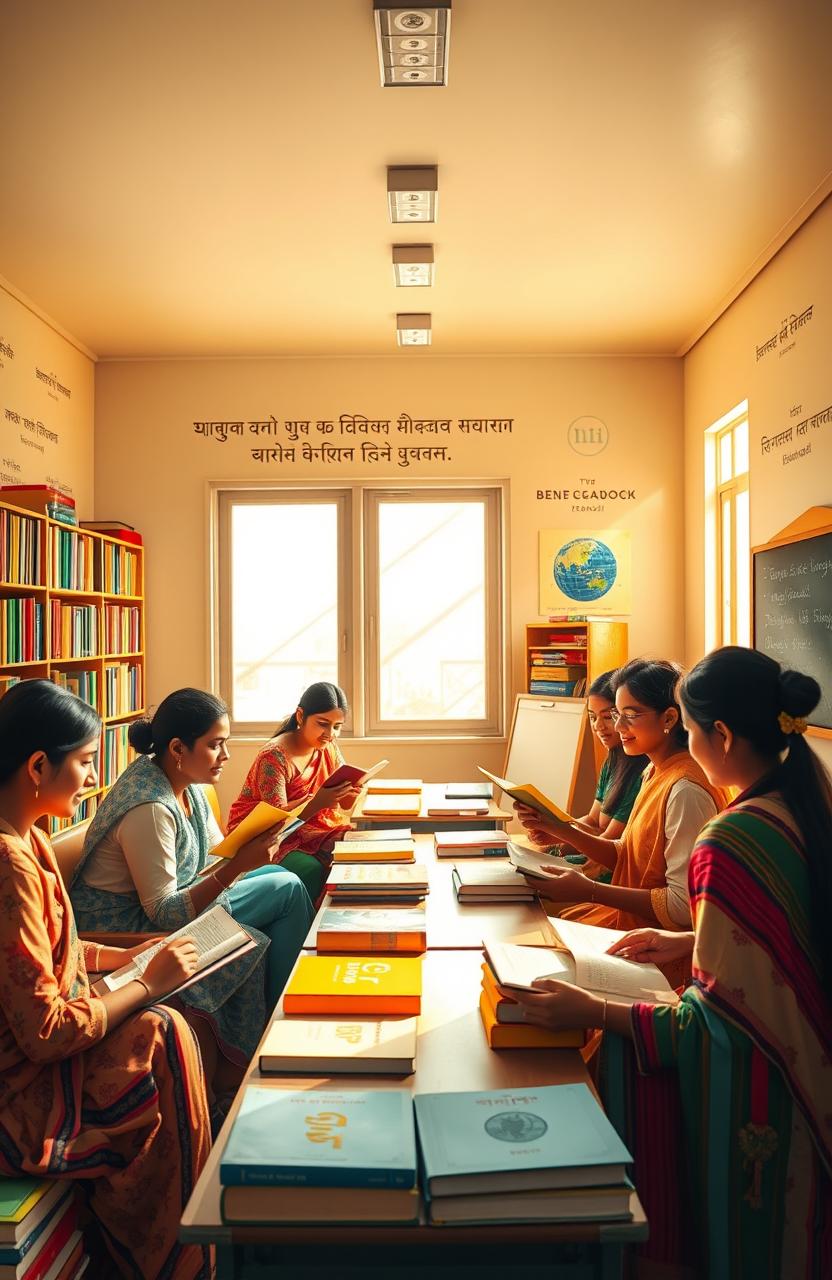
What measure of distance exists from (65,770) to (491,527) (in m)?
4.09

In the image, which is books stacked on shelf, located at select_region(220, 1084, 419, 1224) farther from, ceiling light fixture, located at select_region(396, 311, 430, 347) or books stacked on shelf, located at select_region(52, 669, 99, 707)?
ceiling light fixture, located at select_region(396, 311, 430, 347)

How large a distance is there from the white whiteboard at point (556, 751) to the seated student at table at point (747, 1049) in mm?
3127

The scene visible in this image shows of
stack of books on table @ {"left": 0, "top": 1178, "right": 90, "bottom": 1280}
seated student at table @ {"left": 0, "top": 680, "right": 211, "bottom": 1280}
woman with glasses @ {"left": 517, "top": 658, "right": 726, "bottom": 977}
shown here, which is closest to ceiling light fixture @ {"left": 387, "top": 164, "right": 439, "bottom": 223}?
woman with glasses @ {"left": 517, "top": 658, "right": 726, "bottom": 977}

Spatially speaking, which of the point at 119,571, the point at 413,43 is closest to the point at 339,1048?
the point at 413,43

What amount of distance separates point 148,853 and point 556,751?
278cm

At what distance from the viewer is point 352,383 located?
5.43 metres

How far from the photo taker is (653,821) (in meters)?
2.23

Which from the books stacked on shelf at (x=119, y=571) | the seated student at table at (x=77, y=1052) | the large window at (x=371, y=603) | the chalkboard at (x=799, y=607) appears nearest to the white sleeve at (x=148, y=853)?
the seated student at table at (x=77, y=1052)

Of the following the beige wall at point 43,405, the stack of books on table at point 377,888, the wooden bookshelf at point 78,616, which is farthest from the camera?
the beige wall at point 43,405

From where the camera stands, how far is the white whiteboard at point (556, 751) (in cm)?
464

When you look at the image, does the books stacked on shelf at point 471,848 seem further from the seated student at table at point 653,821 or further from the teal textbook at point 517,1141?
the teal textbook at point 517,1141

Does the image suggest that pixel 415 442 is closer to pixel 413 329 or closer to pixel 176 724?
pixel 413 329

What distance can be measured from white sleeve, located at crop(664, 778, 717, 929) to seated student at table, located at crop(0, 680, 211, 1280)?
1.06 m

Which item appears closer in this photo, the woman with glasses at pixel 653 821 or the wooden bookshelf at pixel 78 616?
the woman with glasses at pixel 653 821
